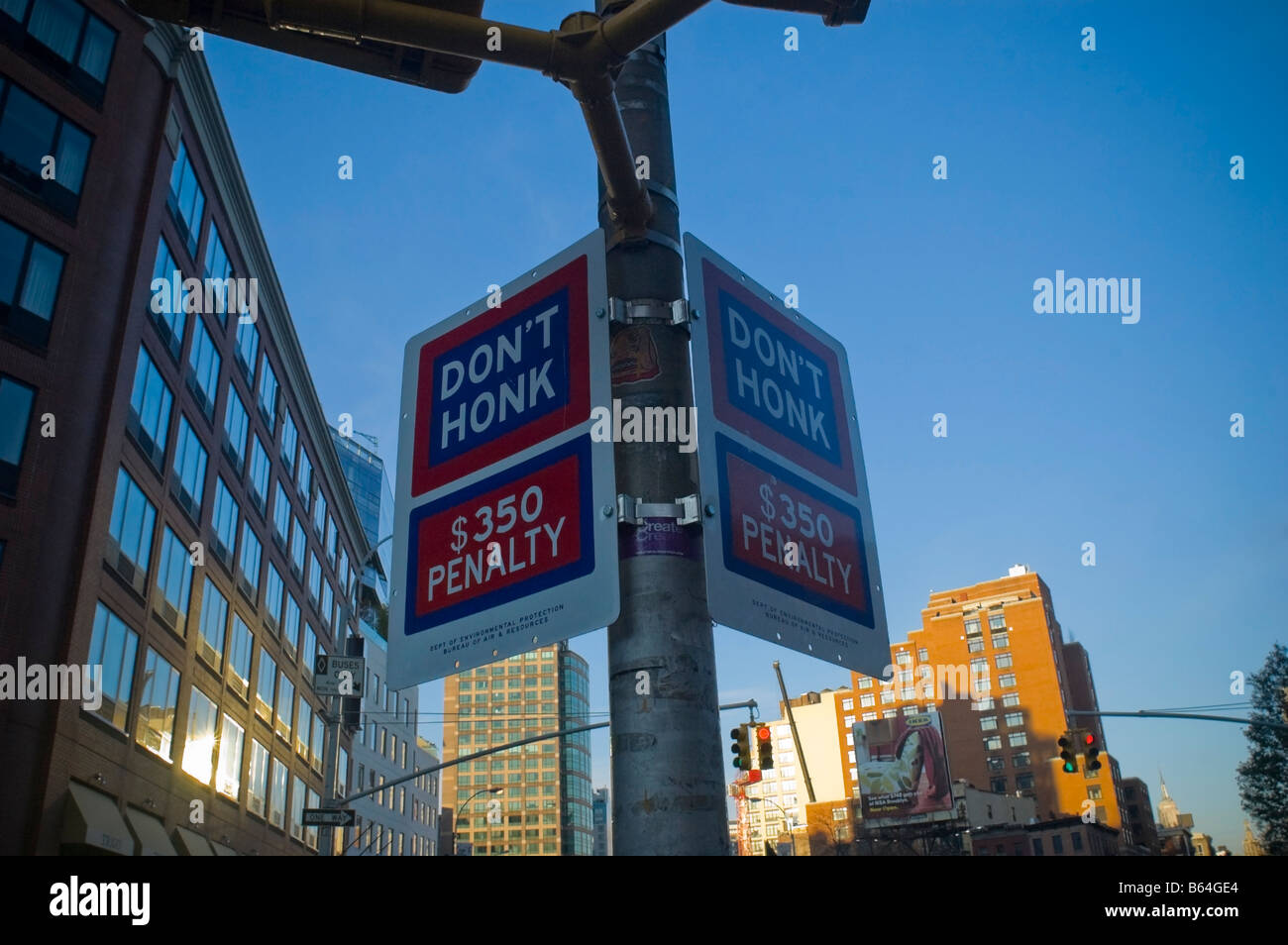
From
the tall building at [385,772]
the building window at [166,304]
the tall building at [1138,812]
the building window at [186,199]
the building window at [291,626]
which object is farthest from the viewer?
the tall building at [1138,812]

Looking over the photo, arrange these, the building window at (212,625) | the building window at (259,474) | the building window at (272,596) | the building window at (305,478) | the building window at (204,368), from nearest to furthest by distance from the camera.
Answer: the building window at (204,368), the building window at (212,625), the building window at (259,474), the building window at (272,596), the building window at (305,478)

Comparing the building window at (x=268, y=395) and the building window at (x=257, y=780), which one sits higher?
the building window at (x=268, y=395)

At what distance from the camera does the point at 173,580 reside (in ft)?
119

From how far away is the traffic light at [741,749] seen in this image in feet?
71.9

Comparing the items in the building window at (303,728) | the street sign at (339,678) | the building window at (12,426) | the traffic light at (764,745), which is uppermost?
Answer: the building window at (12,426)

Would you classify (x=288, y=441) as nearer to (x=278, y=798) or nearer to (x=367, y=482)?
(x=278, y=798)

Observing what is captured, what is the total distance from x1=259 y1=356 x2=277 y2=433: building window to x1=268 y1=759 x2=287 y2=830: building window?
16155 millimetres

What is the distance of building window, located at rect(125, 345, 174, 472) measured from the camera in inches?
1266

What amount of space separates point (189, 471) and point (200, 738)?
9801 millimetres

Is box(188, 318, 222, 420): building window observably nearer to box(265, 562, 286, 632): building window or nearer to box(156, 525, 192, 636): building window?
box(156, 525, 192, 636): building window

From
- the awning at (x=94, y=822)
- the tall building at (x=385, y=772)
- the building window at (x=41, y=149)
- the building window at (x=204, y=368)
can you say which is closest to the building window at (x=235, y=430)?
the building window at (x=204, y=368)

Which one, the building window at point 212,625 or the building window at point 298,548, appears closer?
the building window at point 212,625

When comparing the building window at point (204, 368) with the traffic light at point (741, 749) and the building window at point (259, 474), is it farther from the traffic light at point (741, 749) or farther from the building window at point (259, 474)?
the traffic light at point (741, 749)

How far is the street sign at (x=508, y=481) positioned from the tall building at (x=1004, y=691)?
127m
